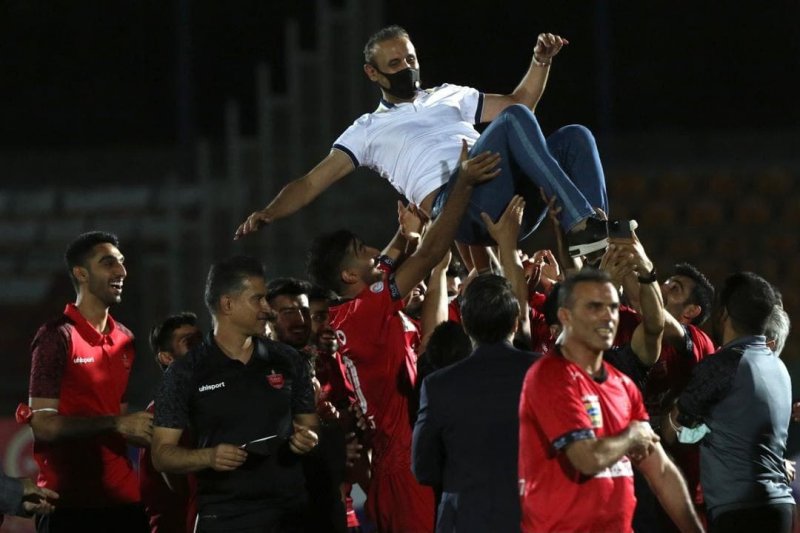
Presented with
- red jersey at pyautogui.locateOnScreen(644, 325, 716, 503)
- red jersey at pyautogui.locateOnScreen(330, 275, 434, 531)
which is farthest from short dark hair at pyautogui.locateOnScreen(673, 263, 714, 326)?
red jersey at pyautogui.locateOnScreen(330, 275, 434, 531)

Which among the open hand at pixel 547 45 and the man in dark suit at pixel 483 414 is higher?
the open hand at pixel 547 45

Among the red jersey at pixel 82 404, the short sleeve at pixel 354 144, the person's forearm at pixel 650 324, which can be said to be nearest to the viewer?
the person's forearm at pixel 650 324

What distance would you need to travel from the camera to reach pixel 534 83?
6145 mm

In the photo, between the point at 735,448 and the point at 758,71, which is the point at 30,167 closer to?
the point at 758,71

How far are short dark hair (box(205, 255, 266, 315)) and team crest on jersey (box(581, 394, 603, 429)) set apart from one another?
4.50ft

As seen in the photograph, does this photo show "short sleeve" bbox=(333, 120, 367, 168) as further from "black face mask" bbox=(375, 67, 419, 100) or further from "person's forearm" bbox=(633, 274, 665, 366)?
"person's forearm" bbox=(633, 274, 665, 366)

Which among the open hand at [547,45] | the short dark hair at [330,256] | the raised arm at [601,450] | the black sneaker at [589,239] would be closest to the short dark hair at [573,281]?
the raised arm at [601,450]

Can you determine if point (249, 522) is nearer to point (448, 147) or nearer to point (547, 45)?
point (448, 147)

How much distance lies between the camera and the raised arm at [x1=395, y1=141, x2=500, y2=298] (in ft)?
17.4

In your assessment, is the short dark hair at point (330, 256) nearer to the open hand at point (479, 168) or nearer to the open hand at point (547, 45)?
the open hand at point (479, 168)

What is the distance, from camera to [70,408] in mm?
5703

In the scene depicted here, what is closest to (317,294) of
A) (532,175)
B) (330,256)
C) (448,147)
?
(330,256)

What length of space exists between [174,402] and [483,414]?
42.7 inches

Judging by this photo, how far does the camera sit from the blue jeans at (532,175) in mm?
5328
